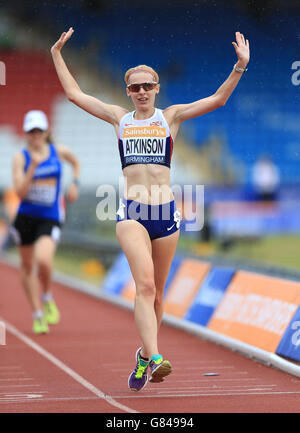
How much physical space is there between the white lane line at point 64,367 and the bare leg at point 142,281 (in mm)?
413

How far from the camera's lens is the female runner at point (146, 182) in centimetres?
608

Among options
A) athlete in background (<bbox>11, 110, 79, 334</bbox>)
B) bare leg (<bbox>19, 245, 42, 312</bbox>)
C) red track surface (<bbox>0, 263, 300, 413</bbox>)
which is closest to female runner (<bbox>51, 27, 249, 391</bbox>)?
red track surface (<bbox>0, 263, 300, 413</bbox>)

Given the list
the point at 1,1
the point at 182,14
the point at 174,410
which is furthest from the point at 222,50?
the point at 174,410

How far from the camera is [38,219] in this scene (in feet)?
32.4

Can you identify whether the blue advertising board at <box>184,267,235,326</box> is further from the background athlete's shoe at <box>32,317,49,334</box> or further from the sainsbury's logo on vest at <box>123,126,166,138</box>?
the sainsbury's logo on vest at <box>123,126,166,138</box>

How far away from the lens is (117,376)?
23.2 feet

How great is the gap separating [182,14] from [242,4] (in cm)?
699

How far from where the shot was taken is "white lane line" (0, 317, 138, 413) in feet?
18.9

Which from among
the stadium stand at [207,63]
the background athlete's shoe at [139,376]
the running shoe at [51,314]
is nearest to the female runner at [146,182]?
the background athlete's shoe at [139,376]

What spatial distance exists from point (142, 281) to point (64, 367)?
69.0 inches

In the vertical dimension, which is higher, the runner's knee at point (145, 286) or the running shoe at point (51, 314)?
the runner's knee at point (145, 286)

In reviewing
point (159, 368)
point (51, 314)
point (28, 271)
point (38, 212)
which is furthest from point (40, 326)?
point (159, 368)

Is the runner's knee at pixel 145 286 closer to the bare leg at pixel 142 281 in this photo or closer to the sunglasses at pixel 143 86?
the bare leg at pixel 142 281
